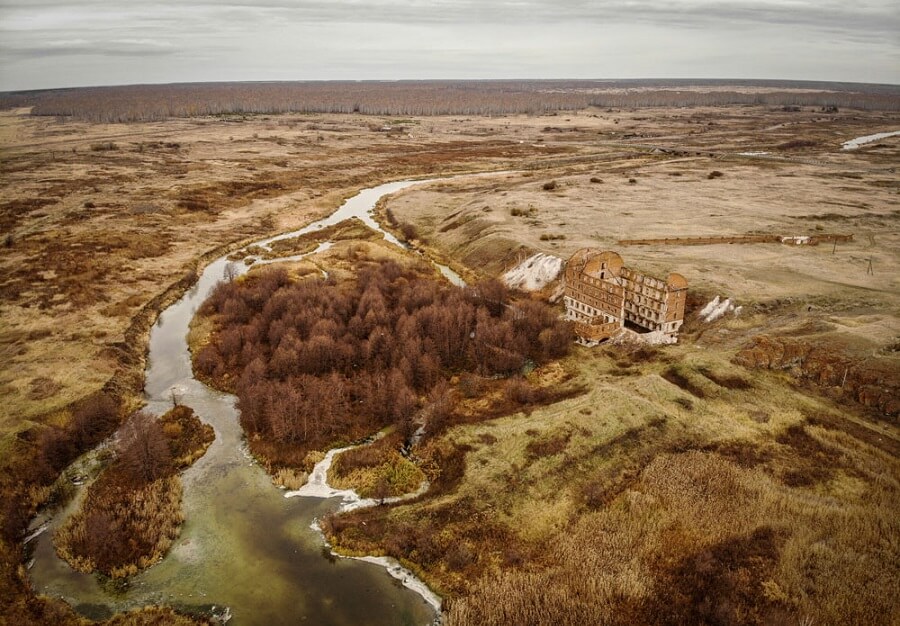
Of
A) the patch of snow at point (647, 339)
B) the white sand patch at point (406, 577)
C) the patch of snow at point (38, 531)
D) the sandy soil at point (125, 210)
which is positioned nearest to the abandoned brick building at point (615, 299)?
the patch of snow at point (647, 339)

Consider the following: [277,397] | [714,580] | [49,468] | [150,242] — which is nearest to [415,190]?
[150,242]

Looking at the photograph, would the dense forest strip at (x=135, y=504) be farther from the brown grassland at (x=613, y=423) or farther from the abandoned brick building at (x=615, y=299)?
the abandoned brick building at (x=615, y=299)

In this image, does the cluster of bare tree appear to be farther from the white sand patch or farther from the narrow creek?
A: the white sand patch

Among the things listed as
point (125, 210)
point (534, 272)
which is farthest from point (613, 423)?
point (125, 210)

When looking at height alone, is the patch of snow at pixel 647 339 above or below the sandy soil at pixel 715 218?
below

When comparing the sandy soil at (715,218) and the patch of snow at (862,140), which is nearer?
the sandy soil at (715,218)

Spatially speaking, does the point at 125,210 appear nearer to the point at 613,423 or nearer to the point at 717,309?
the point at 613,423
